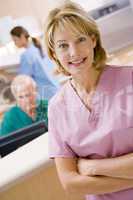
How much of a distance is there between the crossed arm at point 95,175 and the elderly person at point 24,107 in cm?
72

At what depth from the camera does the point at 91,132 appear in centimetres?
99

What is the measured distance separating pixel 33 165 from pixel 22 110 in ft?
1.29

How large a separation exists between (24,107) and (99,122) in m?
0.84

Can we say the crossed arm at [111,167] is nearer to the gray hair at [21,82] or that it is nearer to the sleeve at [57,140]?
the sleeve at [57,140]

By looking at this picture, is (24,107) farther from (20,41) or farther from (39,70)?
(20,41)

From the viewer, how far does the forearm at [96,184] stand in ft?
3.21

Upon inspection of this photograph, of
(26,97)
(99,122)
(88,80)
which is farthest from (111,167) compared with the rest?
(26,97)

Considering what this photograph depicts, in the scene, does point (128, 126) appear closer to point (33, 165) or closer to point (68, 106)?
point (68, 106)

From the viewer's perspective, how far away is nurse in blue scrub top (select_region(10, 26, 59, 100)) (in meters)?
1.76

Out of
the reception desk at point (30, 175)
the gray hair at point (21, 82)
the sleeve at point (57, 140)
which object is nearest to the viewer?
the sleeve at point (57, 140)

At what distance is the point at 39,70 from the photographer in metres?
1.83

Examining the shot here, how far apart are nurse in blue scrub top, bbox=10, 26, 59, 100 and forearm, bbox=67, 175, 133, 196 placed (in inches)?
33.1

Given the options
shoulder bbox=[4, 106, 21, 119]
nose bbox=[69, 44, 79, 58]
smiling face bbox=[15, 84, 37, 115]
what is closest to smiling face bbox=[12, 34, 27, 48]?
smiling face bbox=[15, 84, 37, 115]

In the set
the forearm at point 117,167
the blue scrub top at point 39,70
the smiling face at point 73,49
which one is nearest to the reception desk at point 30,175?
the blue scrub top at point 39,70
